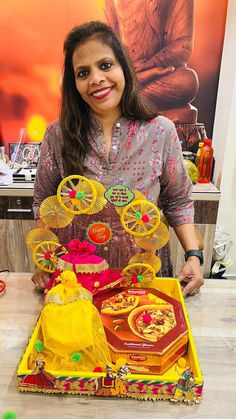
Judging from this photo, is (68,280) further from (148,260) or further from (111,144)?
(111,144)

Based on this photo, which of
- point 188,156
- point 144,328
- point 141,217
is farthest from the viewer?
point 188,156

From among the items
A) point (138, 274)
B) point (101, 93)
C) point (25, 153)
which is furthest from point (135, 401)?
point (25, 153)

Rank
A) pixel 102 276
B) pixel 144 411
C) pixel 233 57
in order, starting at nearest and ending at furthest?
pixel 144 411, pixel 102 276, pixel 233 57

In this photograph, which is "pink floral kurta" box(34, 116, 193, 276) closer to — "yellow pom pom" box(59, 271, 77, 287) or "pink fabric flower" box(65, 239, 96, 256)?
"pink fabric flower" box(65, 239, 96, 256)

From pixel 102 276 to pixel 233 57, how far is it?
1762 mm

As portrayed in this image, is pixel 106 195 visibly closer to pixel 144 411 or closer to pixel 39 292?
pixel 39 292

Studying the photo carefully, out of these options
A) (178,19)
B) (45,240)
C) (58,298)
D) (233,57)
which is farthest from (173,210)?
(178,19)

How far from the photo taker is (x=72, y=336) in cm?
70

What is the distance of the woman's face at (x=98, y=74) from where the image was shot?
98 centimetres

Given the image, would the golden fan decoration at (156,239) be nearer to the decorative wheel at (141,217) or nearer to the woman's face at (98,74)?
the decorative wheel at (141,217)

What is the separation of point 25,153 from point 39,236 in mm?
1621

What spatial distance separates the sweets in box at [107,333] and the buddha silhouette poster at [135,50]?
1623mm

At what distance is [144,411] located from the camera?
2.25 ft

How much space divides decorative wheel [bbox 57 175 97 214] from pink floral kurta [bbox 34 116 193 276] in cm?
12
